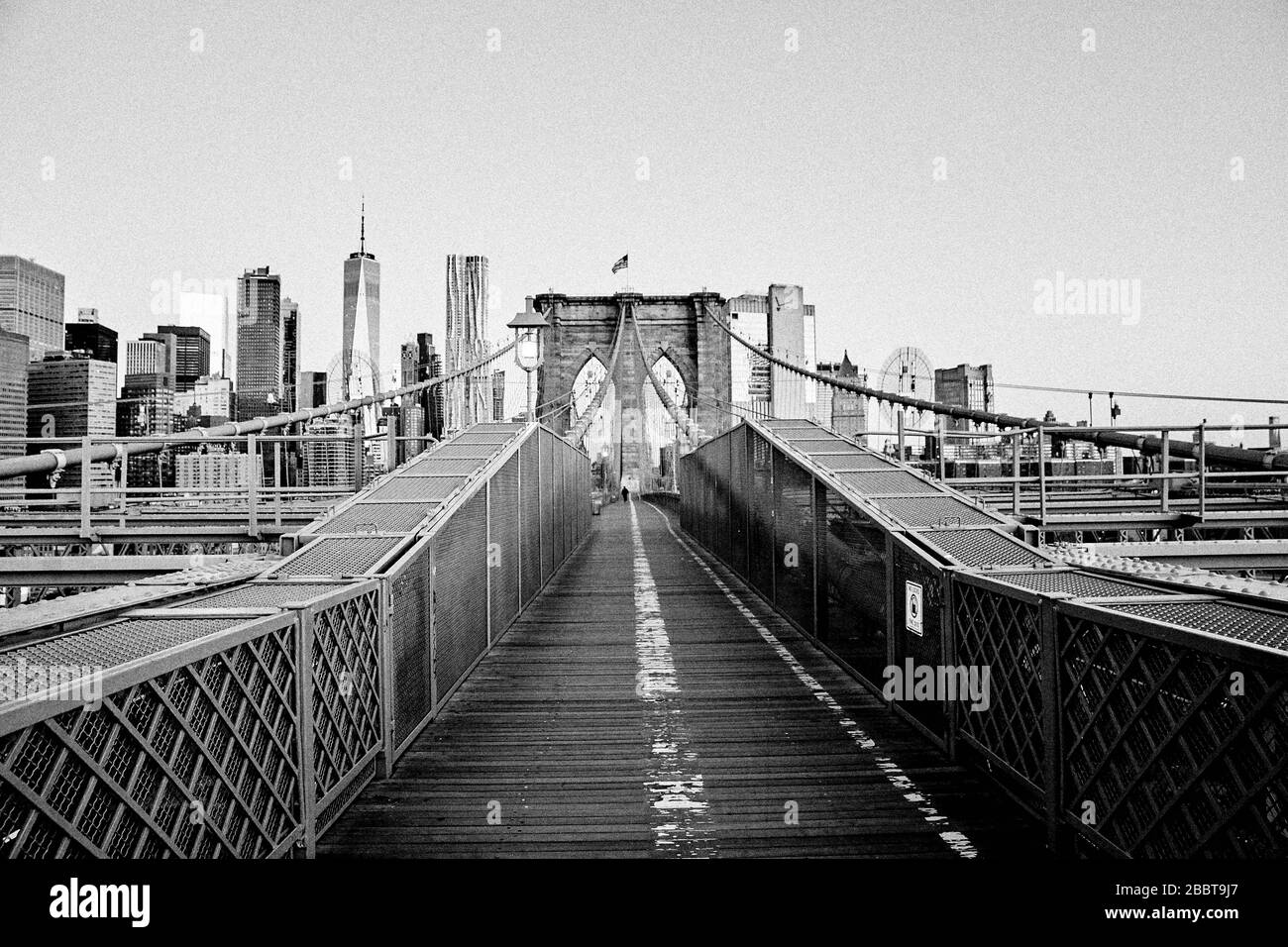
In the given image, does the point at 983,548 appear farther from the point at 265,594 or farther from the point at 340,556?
the point at 265,594

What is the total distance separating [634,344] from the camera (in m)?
47.4

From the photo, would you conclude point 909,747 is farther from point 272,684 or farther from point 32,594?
point 32,594

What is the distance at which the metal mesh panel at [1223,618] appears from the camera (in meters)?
2.56

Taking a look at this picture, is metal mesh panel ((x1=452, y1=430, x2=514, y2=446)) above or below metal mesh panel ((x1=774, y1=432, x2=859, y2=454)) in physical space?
above

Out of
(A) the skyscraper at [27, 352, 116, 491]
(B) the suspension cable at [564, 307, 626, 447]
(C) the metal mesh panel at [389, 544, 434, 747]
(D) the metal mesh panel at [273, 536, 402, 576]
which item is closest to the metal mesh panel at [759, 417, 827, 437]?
(C) the metal mesh panel at [389, 544, 434, 747]

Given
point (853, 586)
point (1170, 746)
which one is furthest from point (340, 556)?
point (1170, 746)

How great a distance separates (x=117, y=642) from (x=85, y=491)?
783 cm

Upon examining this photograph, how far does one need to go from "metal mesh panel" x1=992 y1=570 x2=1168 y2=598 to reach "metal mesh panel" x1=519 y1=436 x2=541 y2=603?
5487mm

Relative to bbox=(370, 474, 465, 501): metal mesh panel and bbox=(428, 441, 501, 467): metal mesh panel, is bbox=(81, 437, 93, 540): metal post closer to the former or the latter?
bbox=(428, 441, 501, 467): metal mesh panel

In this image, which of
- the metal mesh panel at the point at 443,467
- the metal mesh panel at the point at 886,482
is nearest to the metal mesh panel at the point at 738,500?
the metal mesh panel at the point at 886,482

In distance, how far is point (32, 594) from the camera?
604 inches

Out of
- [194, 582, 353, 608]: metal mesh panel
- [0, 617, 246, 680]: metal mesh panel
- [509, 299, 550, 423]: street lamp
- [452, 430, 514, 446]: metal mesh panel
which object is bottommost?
[0, 617, 246, 680]: metal mesh panel

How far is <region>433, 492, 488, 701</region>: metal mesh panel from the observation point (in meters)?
5.43
